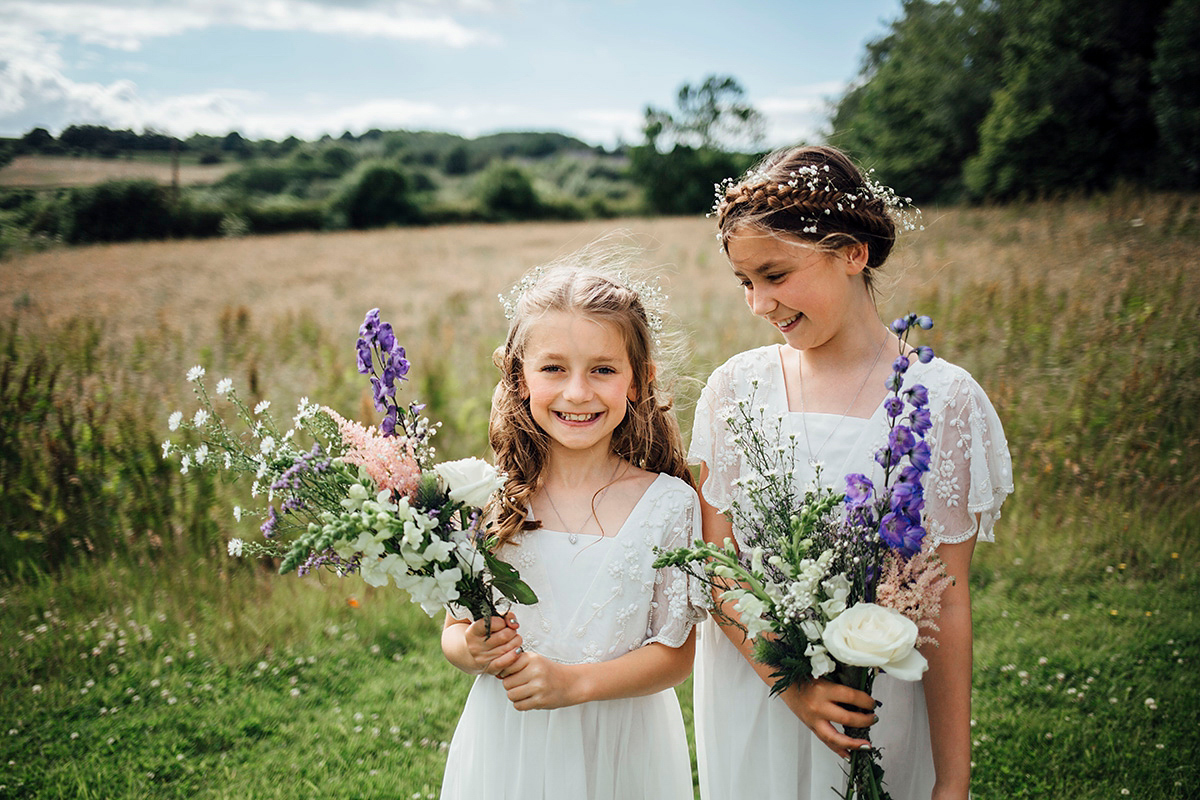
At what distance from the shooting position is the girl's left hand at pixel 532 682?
5.91ft

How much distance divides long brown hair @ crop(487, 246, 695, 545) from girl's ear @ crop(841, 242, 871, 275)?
601mm

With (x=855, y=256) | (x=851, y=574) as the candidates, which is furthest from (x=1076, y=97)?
(x=851, y=574)

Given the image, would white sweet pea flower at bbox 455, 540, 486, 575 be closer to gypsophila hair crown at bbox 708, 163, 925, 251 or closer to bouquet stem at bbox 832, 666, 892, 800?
bouquet stem at bbox 832, 666, 892, 800

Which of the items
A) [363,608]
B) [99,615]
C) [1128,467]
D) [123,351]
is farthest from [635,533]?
[123,351]

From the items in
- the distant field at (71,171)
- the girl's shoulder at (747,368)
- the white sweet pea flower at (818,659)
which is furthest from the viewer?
the distant field at (71,171)

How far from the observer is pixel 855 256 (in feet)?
6.93

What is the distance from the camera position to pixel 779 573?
161cm

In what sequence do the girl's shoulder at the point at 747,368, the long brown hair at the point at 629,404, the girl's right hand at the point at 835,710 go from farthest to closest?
the girl's shoulder at the point at 747,368 < the long brown hair at the point at 629,404 < the girl's right hand at the point at 835,710

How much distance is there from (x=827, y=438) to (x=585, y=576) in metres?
0.82

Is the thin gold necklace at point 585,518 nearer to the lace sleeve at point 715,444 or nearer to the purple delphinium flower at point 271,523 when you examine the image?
the lace sleeve at point 715,444

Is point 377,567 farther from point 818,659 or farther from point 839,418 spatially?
point 839,418

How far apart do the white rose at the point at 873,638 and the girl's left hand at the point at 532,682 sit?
754mm

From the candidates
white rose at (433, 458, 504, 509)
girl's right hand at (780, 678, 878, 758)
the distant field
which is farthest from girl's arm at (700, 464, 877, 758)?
the distant field

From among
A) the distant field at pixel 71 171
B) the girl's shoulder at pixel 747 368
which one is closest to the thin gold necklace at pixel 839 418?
the girl's shoulder at pixel 747 368
